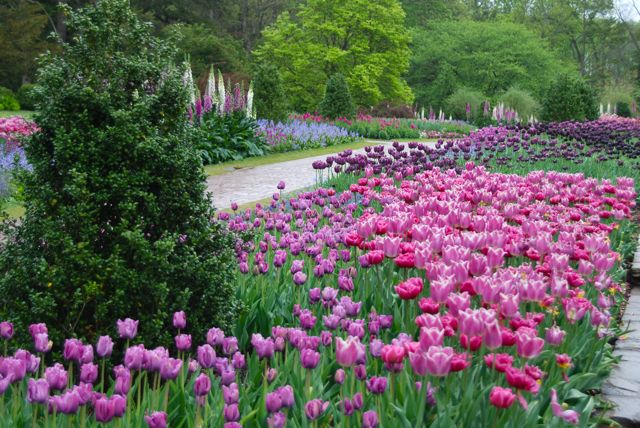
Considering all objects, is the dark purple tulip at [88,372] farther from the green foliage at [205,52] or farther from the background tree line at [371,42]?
the green foliage at [205,52]

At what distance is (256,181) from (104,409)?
31.9 ft

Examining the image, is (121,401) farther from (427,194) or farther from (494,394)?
(427,194)

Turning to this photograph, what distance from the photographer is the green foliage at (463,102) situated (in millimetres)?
36562

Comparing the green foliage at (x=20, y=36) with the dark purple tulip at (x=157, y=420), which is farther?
A: the green foliage at (x=20, y=36)

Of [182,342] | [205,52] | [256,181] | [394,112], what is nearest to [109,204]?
[182,342]

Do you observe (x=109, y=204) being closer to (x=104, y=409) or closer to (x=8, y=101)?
(x=104, y=409)

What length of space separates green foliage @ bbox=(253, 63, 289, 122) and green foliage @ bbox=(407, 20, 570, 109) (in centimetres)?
2257

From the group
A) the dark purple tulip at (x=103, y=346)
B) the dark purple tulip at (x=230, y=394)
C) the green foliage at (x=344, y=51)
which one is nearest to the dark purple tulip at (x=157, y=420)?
the dark purple tulip at (x=230, y=394)

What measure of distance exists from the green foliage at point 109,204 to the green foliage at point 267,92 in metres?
16.8

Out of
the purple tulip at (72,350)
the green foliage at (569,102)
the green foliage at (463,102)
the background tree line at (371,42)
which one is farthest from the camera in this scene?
the green foliage at (463,102)

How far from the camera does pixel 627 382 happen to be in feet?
11.4

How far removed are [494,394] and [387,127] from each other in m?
23.8

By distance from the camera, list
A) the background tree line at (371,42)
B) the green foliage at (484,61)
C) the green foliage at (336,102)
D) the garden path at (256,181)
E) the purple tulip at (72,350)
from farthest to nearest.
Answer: the green foliage at (484,61) → the background tree line at (371,42) → the green foliage at (336,102) → the garden path at (256,181) → the purple tulip at (72,350)

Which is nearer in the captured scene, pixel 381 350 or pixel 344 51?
pixel 381 350
